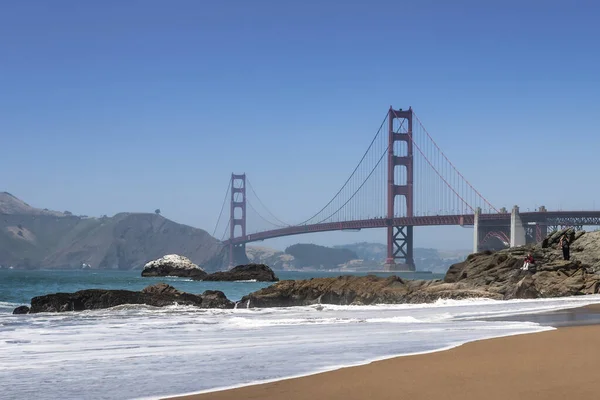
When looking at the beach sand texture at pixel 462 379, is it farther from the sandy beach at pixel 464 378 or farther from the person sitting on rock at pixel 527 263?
the person sitting on rock at pixel 527 263

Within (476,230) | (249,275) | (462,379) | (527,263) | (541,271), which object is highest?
(476,230)

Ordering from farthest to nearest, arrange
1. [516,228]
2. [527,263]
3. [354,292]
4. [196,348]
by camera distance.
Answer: [516,228], [354,292], [527,263], [196,348]

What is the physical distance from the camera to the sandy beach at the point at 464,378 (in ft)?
19.0

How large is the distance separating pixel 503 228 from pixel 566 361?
257 ft

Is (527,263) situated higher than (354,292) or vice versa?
(527,263)

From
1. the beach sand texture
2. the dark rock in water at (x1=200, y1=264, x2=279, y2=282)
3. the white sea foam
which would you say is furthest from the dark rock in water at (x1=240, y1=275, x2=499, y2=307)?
the dark rock in water at (x1=200, y1=264, x2=279, y2=282)

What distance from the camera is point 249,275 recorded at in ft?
233

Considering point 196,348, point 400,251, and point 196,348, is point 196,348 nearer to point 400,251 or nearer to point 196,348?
point 196,348

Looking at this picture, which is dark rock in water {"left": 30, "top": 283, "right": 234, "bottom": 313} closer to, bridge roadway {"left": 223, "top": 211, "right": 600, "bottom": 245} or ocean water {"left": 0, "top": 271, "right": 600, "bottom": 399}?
ocean water {"left": 0, "top": 271, "right": 600, "bottom": 399}

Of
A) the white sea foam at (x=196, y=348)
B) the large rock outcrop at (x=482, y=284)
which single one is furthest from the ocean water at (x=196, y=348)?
the large rock outcrop at (x=482, y=284)

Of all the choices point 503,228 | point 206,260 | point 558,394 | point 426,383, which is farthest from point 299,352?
point 206,260

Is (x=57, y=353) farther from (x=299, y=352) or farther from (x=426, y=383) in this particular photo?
(x=426, y=383)

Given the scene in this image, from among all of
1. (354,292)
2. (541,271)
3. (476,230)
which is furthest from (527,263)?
(476,230)

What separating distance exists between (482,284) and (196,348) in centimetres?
1709
